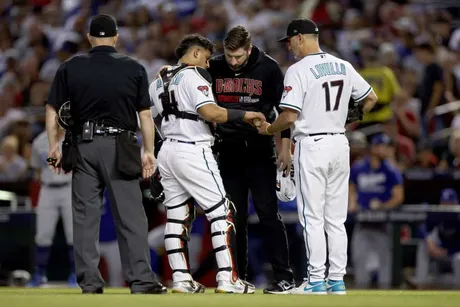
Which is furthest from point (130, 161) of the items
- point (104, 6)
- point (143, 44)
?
point (104, 6)

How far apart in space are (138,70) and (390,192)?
6.03 m

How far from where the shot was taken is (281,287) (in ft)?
35.8

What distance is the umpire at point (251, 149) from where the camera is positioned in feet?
36.3

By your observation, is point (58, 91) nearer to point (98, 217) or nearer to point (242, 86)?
point (98, 217)

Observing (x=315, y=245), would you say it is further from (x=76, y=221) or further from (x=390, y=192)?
(x=390, y=192)

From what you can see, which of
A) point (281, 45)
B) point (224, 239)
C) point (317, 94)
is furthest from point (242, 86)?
point (281, 45)

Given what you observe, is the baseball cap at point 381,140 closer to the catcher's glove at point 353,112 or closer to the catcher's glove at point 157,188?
the catcher's glove at point 353,112

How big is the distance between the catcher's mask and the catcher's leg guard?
1216 mm

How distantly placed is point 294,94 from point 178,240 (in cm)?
169

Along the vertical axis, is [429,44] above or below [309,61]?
above

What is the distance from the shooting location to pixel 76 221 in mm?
10180

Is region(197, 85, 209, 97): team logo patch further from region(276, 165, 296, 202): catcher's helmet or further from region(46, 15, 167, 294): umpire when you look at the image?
region(276, 165, 296, 202): catcher's helmet

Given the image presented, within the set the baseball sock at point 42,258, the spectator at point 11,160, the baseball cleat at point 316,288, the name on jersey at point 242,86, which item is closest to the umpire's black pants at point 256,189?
the name on jersey at point 242,86

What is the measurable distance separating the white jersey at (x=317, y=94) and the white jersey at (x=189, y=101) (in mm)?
715
